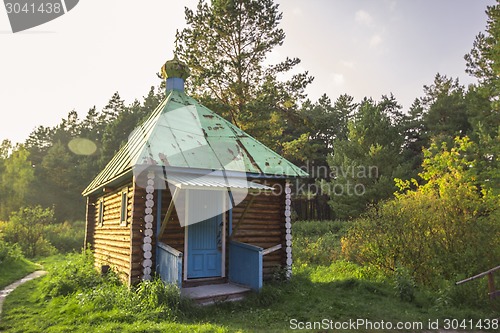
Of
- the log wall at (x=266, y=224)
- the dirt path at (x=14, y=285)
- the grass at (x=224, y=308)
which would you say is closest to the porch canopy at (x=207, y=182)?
the log wall at (x=266, y=224)

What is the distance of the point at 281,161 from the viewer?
36.3 ft

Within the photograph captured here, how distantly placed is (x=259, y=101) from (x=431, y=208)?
9896mm

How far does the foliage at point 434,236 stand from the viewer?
894 cm

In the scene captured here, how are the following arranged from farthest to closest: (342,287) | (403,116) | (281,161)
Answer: (403,116), (281,161), (342,287)

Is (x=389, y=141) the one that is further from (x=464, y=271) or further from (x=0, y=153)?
(x=0, y=153)

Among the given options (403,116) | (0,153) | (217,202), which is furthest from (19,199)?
(403,116)

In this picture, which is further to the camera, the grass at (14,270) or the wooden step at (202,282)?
the grass at (14,270)

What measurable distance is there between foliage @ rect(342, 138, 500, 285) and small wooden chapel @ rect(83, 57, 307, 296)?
2658 mm

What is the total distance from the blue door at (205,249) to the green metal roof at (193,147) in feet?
5.31

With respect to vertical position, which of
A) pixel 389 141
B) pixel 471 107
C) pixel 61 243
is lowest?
pixel 61 243

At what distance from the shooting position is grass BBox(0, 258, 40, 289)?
41.5 feet

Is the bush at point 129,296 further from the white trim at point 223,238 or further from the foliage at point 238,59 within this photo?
the foliage at point 238,59

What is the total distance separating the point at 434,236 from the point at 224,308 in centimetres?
595

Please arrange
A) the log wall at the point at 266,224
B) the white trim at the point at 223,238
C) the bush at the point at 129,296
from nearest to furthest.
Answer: the bush at the point at 129,296
the white trim at the point at 223,238
the log wall at the point at 266,224
